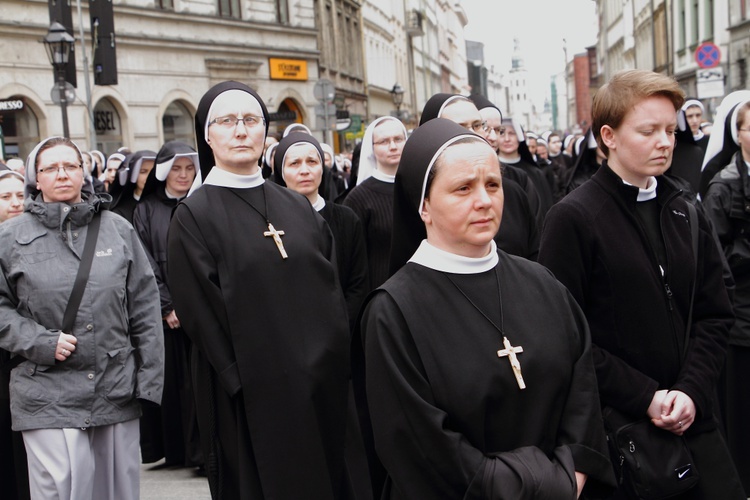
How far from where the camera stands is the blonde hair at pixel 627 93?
12.8 feet

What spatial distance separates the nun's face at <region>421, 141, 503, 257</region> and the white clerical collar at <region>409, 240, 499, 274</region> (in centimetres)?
5

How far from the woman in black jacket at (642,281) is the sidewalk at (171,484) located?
3.74 meters

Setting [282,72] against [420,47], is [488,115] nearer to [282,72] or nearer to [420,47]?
[282,72]

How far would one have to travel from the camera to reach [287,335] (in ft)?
15.9

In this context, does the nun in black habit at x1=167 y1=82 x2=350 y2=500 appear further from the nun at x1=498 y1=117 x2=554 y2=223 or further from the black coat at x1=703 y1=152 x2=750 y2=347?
the nun at x1=498 y1=117 x2=554 y2=223

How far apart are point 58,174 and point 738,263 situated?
3.62 m

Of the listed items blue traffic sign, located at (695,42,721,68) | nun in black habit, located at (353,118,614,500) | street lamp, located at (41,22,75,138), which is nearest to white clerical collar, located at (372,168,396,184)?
nun in black habit, located at (353,118,614,500)

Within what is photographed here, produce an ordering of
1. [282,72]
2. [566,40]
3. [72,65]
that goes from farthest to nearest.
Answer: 1. [566,40]
2. [282,72]
3. [72,65]

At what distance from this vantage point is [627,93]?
3.94 metres

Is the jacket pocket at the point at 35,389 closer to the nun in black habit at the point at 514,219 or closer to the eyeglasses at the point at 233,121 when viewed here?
the eyeglasses at the point at 233,121

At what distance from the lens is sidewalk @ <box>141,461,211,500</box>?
7008mm

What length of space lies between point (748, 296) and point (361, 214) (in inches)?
95.2

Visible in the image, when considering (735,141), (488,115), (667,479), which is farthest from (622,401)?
(488,115)

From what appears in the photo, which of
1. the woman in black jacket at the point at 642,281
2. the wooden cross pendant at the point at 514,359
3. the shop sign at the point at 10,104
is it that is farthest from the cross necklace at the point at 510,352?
the shop sign at the point at 10,104
